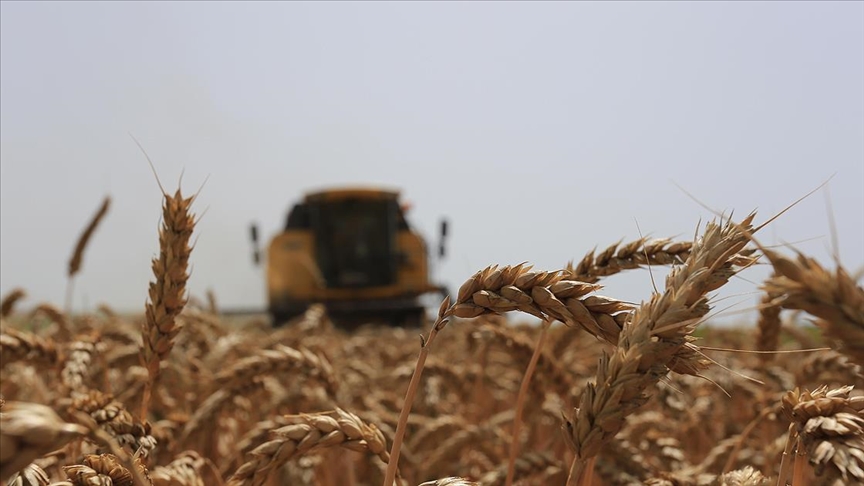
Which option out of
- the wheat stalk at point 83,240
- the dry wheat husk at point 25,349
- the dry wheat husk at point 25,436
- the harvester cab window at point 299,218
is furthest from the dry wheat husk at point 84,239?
the harvester cab window at point 299,218

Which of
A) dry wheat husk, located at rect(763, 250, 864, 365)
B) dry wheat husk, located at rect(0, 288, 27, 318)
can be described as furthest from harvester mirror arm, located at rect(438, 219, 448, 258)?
dry wheat husk, located at rect(763, 250, 864, 365)

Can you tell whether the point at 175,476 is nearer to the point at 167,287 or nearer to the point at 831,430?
the point at 167,287

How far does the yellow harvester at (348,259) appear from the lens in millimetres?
15797

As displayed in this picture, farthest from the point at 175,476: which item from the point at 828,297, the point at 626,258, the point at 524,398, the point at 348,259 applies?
the point at 348,259

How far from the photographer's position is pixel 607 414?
73 centimetres

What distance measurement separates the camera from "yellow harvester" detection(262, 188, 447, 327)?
15.8 meters

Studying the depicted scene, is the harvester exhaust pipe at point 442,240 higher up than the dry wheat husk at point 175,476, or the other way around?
the dry wheat husk at point 175,476

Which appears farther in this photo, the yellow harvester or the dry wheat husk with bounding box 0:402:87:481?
the yellow harvester

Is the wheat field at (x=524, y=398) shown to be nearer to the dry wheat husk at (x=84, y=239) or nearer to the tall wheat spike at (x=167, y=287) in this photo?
the tall wheat spike at (x=167, y=287)

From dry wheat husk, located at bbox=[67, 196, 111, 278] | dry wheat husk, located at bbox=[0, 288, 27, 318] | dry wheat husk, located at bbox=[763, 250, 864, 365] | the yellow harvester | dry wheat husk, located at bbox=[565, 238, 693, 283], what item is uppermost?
dry wheat husk, located at bbox=[763, 250, 864, 365]

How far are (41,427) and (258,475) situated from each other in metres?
0.54

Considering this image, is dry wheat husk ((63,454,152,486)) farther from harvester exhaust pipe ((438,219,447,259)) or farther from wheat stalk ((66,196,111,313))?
harvester exhaust pipe ((438,219,447,259))

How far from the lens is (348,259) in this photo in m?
15.9

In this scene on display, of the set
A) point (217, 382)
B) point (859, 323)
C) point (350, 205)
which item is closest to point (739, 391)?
point (217, 382)
